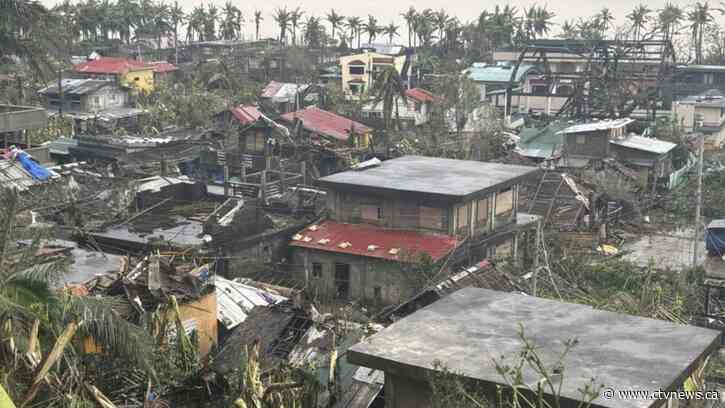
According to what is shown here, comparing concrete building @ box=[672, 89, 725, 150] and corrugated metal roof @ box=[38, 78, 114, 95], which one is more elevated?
corrugated metal roof @ box=[38, 78, 114, 95]

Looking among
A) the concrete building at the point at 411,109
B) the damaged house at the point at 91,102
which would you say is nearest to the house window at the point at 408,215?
the concrete building at the point at 411,109

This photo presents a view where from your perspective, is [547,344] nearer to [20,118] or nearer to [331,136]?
[20,118]

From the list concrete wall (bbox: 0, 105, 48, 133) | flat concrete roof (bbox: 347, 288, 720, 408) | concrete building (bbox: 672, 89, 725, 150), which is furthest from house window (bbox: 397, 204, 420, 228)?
concrete building (bbox: 672, 89, 725, 150)

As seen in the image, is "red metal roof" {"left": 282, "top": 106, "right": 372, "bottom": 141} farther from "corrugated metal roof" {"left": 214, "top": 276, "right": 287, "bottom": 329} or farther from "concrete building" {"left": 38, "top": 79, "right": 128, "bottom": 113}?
"corrugated metal roof" {"left": 214, "top": 276, "right": 287, "bottom": 329}

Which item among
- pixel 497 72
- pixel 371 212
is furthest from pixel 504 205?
pixel 497 72

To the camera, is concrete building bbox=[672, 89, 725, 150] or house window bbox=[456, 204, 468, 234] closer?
house window bbox=[456, 204, 468, 234]
